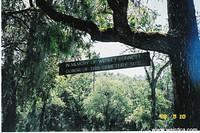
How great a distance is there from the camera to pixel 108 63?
12.0 ft

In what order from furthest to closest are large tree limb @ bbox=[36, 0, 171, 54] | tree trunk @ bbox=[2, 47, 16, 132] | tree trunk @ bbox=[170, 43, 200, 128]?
tree trunk @ bbox=[2, 47, 16, 132]
large tree limb @ bbox=[36, 0, 171, 54]
tree trunk @ bbox=[170, 43, 200, 128]

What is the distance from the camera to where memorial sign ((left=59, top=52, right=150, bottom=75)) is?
3.42 meters

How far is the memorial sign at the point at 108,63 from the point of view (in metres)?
3.42

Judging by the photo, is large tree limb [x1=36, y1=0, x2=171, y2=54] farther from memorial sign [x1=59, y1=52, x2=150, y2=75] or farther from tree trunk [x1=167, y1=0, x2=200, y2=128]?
memorial sign [x1=59, y1=52, x2=150, y2=75]

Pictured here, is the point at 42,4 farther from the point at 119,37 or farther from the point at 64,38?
the point at 119,37

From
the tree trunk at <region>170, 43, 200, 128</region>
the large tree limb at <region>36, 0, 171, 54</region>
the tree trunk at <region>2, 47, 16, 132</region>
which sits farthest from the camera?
the tree trunk at <region>2, 47, 16, 132</region>

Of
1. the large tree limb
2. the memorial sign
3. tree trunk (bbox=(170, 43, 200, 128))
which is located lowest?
tree trunk (bbox=(170, 43, 200, 128))

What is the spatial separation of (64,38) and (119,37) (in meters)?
1.42

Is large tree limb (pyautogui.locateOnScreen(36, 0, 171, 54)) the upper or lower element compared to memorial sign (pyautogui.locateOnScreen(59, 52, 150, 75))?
upper

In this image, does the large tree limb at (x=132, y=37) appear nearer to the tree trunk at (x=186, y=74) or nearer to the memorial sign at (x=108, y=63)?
the tree trunk at (x=186, y=74)

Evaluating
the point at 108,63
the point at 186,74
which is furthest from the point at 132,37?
the point at 186,74

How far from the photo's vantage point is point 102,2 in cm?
545

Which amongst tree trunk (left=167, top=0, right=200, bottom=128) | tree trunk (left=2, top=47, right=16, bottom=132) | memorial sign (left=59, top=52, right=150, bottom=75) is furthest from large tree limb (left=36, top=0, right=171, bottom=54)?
tree trunk (left=2, top=47, right=16, bottom=132)

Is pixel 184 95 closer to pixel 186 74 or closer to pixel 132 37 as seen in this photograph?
pixel 186 74
